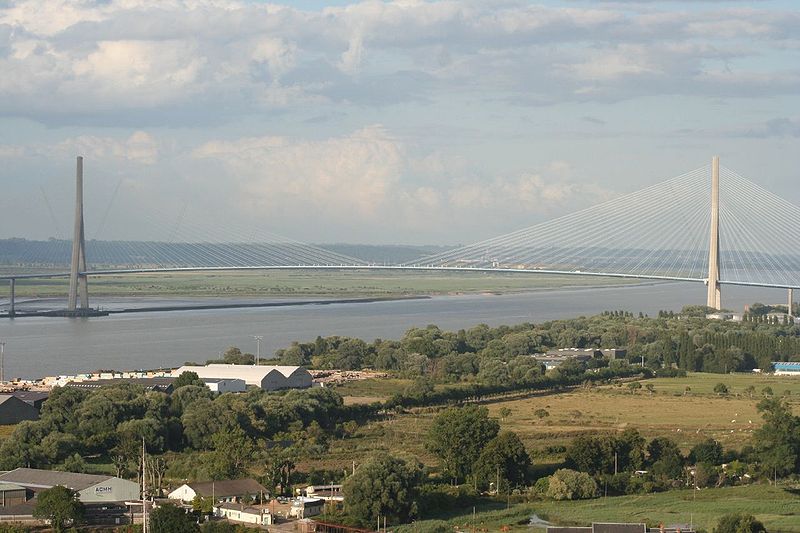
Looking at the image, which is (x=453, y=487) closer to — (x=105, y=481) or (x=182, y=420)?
(x=105, y=481)

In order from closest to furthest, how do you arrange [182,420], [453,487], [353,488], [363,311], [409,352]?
[353,488]
[453,487]
[182,420]
[409,352]
[363,311]

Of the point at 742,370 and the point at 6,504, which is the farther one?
the point at 742,370

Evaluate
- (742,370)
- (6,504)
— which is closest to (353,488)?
(6,504)

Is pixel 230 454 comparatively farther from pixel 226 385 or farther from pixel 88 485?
pixel 226 385

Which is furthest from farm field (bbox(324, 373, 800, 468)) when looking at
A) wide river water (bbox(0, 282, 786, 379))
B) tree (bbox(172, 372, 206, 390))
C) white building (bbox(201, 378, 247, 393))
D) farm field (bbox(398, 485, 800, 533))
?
wide river water (bbox(0, 282, 786, 379))

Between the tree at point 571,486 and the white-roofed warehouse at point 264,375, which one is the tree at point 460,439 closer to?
the tree at point 571,486

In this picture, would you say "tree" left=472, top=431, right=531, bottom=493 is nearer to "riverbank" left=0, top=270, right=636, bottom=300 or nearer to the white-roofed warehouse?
the white-roofed warehouse

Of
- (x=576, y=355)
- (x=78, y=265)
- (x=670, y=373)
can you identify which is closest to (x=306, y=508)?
(x=670, y=373)
